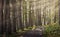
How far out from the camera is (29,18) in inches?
94.4

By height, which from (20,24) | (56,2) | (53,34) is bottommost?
(53,34)

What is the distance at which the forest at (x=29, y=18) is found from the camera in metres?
2.35

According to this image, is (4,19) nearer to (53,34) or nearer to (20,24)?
(20,24)

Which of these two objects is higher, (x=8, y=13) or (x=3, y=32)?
(x=8, y=13)

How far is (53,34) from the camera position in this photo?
91.1 inches

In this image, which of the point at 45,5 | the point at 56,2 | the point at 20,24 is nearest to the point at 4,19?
the point at 20,24

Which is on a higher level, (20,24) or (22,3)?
(22,3)

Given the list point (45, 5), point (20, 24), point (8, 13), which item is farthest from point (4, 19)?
point (45, 5)

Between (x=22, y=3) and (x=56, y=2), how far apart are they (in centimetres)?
56

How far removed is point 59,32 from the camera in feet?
7.55

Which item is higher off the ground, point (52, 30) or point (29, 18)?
point (29, 18)

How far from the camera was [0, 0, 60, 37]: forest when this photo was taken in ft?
7.70

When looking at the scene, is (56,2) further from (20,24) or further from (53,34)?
(20,24)

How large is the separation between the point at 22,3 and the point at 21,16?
219 mm
